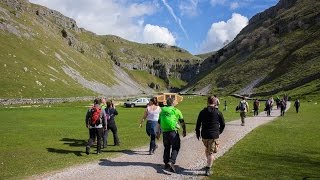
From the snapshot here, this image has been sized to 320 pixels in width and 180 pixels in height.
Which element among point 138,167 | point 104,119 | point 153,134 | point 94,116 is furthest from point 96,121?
point 138,167

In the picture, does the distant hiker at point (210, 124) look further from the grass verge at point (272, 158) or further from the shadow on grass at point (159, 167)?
the grass verge at point (272, 158)

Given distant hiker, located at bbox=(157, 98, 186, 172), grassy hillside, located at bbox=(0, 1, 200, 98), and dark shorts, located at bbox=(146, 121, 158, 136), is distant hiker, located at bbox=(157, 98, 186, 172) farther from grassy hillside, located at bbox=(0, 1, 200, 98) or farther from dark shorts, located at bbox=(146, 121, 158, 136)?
grassy hillside, located at bbox=(0, 1, 200, 98)

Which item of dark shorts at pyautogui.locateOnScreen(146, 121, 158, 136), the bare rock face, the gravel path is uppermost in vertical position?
the bare rock face

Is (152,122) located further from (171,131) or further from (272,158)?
(272,158)

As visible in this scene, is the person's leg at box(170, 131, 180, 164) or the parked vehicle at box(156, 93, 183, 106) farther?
the parked vehicle at box(156, 93, 183, 106)

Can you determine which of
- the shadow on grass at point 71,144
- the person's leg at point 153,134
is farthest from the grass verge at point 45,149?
the person's leg at point 153,134

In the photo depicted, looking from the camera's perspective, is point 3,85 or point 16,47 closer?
point 3,85

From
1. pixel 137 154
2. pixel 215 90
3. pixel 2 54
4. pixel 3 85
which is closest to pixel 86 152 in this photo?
pixel 137 154

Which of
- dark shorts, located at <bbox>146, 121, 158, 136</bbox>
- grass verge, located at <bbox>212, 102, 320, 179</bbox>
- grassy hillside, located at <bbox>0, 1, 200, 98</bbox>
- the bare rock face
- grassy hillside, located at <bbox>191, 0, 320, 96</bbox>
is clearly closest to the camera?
grass verge, located at <bbox>212, 102, 320, 179</bbox>

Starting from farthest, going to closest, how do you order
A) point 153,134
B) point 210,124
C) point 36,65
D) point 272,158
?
point 36,65, point 153,134, point 272,158, point 210,124

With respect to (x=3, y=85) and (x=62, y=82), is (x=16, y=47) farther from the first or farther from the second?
(x=3, y=85)

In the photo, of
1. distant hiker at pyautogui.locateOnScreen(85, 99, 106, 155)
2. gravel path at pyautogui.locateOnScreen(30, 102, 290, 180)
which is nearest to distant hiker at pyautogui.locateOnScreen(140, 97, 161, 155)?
gravel path at pyautogui.locateOnScreen(30, 102, 290, 180)

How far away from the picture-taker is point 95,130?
2134 cm

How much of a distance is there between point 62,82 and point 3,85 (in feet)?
99.0
